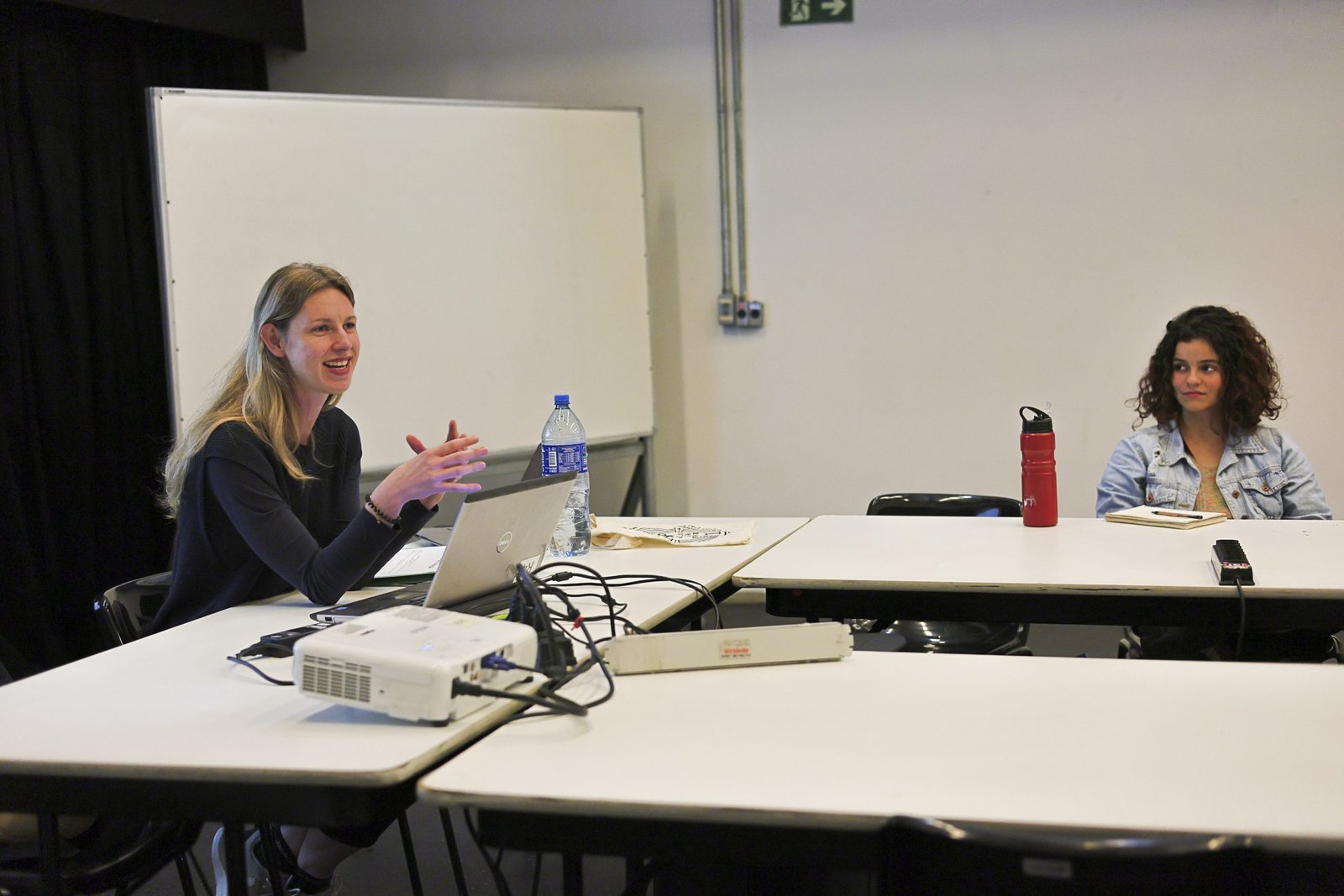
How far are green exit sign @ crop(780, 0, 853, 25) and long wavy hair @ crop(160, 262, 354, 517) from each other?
2.49m

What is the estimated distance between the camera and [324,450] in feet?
6.86

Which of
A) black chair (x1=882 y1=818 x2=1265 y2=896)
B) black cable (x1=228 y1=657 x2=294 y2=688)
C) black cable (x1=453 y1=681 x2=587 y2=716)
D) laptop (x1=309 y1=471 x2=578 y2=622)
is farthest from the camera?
laptop (x1=309 y1=471 x2=578 y2=622)

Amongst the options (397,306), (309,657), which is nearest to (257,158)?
(397,306)

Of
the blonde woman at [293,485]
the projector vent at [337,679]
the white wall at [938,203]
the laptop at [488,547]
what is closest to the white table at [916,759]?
the projector vent at [337,679]

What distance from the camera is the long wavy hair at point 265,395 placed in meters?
1.91

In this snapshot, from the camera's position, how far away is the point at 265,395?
6.40 ft

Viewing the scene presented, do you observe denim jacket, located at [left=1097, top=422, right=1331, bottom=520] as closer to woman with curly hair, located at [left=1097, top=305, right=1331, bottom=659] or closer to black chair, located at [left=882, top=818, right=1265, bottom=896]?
woman with curly hair, located at [left=1097, top=305, right=1331, bottom=659]

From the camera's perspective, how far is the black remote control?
1.70 m

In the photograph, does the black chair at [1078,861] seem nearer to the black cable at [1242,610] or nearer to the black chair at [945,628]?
the black cable at [1242,610]

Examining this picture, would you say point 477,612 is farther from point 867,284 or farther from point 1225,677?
point 867,284

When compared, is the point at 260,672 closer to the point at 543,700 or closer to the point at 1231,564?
the point at 543,700

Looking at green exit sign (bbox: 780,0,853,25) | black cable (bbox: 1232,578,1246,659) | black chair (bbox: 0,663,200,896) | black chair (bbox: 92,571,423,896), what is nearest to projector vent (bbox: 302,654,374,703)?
black chair (bbox: 0,663,200,896)

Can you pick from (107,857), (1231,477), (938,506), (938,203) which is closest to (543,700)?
(107,857)

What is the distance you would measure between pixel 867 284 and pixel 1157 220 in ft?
3.21
